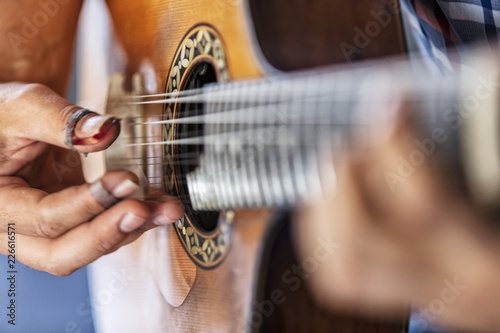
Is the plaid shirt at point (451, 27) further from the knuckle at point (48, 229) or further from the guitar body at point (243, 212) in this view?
the knuckle at point (48, 229)

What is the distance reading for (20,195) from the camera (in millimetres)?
491

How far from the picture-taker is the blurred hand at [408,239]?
0.29 metres

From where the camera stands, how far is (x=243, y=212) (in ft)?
1.37

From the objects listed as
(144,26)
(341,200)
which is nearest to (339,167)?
(341,200)

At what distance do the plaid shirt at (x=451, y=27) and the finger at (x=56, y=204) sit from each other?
0.33 metres

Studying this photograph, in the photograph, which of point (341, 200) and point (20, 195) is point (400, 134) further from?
point (20, 195)

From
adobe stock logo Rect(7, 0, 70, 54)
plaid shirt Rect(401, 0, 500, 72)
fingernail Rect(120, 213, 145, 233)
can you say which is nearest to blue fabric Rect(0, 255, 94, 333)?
fingernail Rect(120, 213, 145, 233)

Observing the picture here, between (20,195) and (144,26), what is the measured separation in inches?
9.1

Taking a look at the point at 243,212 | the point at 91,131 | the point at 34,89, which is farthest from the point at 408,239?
the point at 34,89

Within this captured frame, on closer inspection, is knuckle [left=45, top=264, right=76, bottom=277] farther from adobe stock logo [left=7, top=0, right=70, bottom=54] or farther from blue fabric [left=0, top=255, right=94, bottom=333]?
adobe stock logo [left=7, top=0, right=70, bottom=54]

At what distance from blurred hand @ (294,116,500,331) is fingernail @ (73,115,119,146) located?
220mm

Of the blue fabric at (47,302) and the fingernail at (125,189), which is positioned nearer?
the fingernail at (125,189)

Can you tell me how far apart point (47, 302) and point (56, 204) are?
6.4 inches

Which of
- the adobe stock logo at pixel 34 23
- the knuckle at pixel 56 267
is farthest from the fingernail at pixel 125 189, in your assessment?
the adobe stock logo at pixel 34 23
